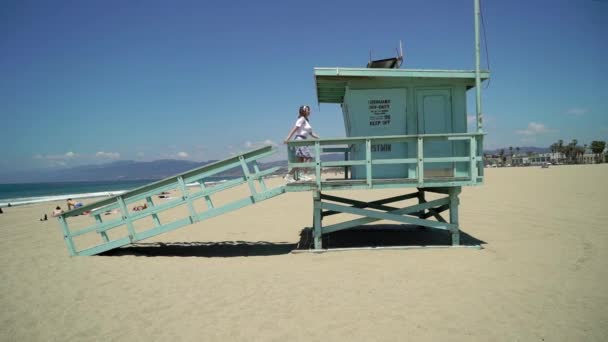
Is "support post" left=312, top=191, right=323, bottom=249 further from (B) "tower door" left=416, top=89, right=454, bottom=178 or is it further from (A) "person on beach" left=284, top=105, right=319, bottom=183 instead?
(B) "tower door" left=416, top=89, right=454, bottom=178

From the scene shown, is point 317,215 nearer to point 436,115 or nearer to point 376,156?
point 376,156

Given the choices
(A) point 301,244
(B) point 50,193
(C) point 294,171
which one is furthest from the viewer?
(B) point 50,193

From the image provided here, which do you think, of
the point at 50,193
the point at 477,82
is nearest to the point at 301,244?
the point at 477,82

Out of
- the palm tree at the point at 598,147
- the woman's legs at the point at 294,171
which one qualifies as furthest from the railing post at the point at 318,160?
the palm tree at the point at 598,147

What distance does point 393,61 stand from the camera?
7758 mm

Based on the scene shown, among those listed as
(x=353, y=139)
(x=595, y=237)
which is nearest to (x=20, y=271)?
(x=353, y=139)

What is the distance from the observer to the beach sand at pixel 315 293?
3.83m

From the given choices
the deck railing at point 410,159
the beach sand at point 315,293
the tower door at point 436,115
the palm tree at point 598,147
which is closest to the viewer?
the beach sand at point 315,293

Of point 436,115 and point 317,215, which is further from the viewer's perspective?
point 436,115

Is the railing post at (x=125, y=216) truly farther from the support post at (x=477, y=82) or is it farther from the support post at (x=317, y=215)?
the support post at (x=477, y=82)

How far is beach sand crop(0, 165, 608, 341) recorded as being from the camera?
3832 millimetres

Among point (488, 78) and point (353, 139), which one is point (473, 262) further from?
point (488, 78)

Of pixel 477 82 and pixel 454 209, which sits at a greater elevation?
pixel 477 82

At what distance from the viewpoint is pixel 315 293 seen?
485cm
